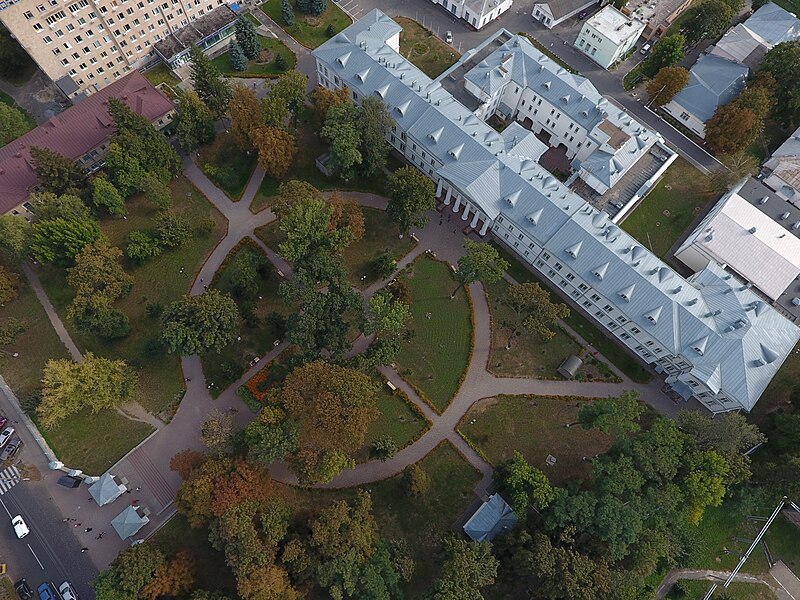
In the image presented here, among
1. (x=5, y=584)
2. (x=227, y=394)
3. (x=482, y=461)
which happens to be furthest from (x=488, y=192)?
(x=5, y=584)

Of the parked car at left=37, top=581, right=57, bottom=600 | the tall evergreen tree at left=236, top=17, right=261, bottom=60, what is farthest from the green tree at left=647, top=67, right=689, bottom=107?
the parked car at left=37, top=581, right=57, bottom=600

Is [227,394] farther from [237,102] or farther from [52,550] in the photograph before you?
[237,102]

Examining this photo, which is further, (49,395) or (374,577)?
(49,395)

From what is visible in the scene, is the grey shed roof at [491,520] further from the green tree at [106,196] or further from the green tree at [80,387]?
the green tree at [106,196]

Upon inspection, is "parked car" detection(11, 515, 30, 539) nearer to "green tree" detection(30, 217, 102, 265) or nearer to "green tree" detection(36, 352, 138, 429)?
"green tree" detection(36, 352, 138, 429)

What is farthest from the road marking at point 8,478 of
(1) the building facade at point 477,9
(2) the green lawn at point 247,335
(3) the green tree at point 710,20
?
(3) the green tree at point 710,20

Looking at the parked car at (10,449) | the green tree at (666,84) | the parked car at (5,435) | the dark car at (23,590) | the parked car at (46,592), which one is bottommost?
the dark car at (23,590)

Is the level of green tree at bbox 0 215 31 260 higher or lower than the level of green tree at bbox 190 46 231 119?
lower
